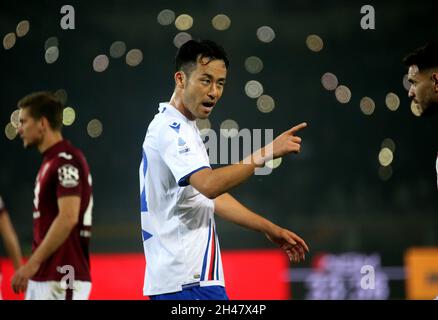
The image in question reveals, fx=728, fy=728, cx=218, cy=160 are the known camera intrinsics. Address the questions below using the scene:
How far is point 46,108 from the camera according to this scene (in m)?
4.61

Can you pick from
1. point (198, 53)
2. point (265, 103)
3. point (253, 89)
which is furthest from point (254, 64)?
point (198, 53)

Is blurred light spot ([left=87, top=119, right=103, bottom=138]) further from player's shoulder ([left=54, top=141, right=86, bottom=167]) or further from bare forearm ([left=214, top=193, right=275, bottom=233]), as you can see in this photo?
bare forearm ([left=214, top=193, right=275, bottom=233])

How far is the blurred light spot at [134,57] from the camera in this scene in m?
10.8

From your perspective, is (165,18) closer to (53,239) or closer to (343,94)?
(343,94)

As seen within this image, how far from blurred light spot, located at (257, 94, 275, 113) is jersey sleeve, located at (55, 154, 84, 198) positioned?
626 centimetres

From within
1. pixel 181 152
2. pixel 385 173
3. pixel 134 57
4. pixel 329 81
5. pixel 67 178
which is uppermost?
pixel 134 57

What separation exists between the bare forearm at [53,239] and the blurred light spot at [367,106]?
7.24m

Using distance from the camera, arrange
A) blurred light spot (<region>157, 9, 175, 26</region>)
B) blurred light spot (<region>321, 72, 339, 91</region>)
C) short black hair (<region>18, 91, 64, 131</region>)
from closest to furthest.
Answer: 1. short black hair (<region>18, 91, 64, 131</region>)
2. blurred light spot (<region>157, 9, 175, 26</region>)
3. blurred light spot (<region>321, 72, 339, 91</region>)

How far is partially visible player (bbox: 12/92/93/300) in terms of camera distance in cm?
415

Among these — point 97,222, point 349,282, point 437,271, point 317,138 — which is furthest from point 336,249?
point 97,222

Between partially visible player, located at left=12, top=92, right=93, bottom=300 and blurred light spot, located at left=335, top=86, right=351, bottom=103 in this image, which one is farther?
blurred light spot, located at left=335, top=86, right=351, bottom=103

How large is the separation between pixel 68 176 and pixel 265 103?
6491 mm

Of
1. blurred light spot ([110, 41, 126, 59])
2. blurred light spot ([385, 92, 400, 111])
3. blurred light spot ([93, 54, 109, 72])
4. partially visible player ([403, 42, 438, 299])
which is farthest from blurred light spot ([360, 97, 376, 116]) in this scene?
partially visible player ([403, 42, 438, 299])

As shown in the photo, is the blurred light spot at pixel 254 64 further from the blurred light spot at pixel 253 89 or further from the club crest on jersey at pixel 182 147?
the club crest on jersey at pixel 182 147
